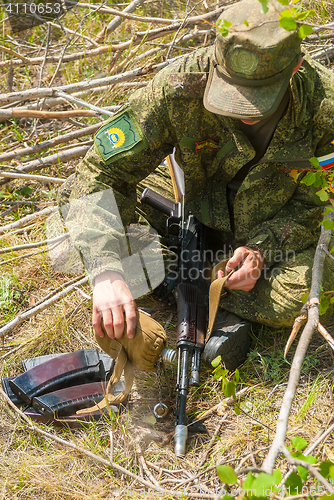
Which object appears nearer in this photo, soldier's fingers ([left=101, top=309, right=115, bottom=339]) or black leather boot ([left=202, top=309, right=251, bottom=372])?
soldier's fingers ([left=101, top=309, right=115, bottom=339])

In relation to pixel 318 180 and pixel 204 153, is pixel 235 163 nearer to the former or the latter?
pixel 204 153

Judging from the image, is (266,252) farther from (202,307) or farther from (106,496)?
(106,496)

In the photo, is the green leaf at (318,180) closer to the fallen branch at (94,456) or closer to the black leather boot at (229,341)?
the black leather boot at (229,341)

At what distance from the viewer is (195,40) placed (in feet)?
15.3

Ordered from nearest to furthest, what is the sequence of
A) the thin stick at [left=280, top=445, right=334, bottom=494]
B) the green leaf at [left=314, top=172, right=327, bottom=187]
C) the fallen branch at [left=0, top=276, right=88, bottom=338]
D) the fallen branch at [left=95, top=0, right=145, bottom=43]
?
the thin stick at [left=280, top=445, right=334, bottom=494], the green leaf at [left=314, top=172, right=327, bottom=187], the fallen branch at [left=0, top=276, right=88, bottom=338], the fallen branch at [left=95, top=0, right=145, bottom=43]

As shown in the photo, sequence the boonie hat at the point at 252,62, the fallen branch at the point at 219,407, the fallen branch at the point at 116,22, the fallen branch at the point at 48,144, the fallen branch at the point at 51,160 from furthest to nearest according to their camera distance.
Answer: the fallen branch at the point at 116,22 → the fallen branch at the point at 51,160 → the fallen branch at the point at 48,144 → the fallen branch at the point at 219,407 → the boonie hat at the point at 252,62

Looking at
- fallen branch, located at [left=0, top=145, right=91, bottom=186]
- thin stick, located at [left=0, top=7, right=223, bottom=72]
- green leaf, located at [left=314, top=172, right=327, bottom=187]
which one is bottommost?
fallen branch, located at [left=0, top=145, right=91, bottom=186]

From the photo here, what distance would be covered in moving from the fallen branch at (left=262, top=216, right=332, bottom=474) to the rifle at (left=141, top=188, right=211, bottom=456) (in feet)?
2.66

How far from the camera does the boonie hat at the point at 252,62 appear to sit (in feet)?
Result: 6.48

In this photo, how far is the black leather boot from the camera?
8.07 feet

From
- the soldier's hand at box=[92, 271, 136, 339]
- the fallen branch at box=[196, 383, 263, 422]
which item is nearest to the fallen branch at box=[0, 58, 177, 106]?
the soldier's hand at box=[92, 271, 136, 339]

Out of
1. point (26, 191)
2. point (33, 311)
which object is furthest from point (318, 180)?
point (26, 191)

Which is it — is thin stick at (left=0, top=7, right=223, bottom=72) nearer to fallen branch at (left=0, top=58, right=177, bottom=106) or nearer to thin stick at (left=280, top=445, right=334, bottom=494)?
fallen branch at (left=0, top=58, right=177, bottom=106)

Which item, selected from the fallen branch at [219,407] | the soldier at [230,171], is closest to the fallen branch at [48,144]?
the soldier at [230,171]
